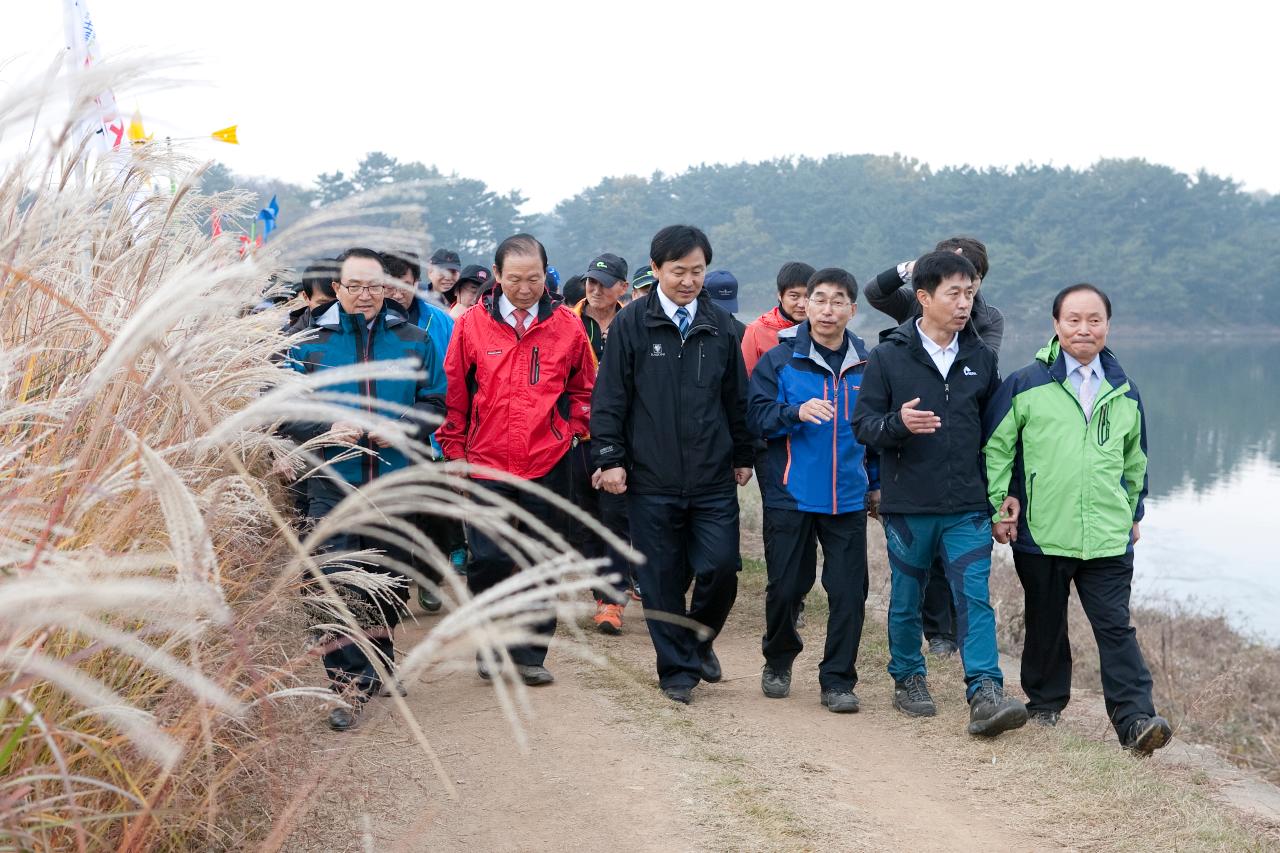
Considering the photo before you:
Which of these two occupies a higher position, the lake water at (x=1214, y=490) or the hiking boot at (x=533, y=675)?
the hiking boot at (x=533, y=675)

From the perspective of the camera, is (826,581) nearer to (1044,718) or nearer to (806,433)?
(806,433)

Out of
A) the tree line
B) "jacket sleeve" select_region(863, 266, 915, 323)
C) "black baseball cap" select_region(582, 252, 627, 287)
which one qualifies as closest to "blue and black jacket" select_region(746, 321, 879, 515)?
"jacket sleeve" select_region(863, 266, 915, 323)

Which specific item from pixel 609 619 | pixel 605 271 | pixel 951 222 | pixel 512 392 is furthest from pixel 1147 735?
pixel 951 222

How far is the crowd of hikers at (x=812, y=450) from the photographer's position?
4.97m

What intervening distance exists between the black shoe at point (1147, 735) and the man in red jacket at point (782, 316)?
107 inches

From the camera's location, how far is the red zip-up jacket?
5215 millimetres

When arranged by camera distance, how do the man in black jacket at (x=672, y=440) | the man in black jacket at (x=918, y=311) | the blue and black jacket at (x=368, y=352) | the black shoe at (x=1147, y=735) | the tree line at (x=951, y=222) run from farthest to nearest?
the tree line at (x=951, y=222) → the man in black jacket at (x=918, y=311) → the man in black jacket at (x=672, y=440) → the blue and black jacket at (x=368, y=352) → the black shoe at (x=1147, y=735)

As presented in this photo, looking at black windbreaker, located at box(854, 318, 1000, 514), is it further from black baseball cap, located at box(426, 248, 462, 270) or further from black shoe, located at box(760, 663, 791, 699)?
black baseball cap, located at box(426, 248, 462, 270)

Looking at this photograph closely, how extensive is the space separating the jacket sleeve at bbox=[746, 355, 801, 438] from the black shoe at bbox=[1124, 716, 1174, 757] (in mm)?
1774

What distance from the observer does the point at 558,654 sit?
19.7ft

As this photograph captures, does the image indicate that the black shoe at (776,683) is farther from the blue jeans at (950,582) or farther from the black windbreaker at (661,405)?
the black windbreaker at (661,405)

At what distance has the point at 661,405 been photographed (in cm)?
527

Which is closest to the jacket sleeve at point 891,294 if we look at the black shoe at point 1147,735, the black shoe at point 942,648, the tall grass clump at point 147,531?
the black shoe at point 942,648

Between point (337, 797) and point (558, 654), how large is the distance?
238cm
